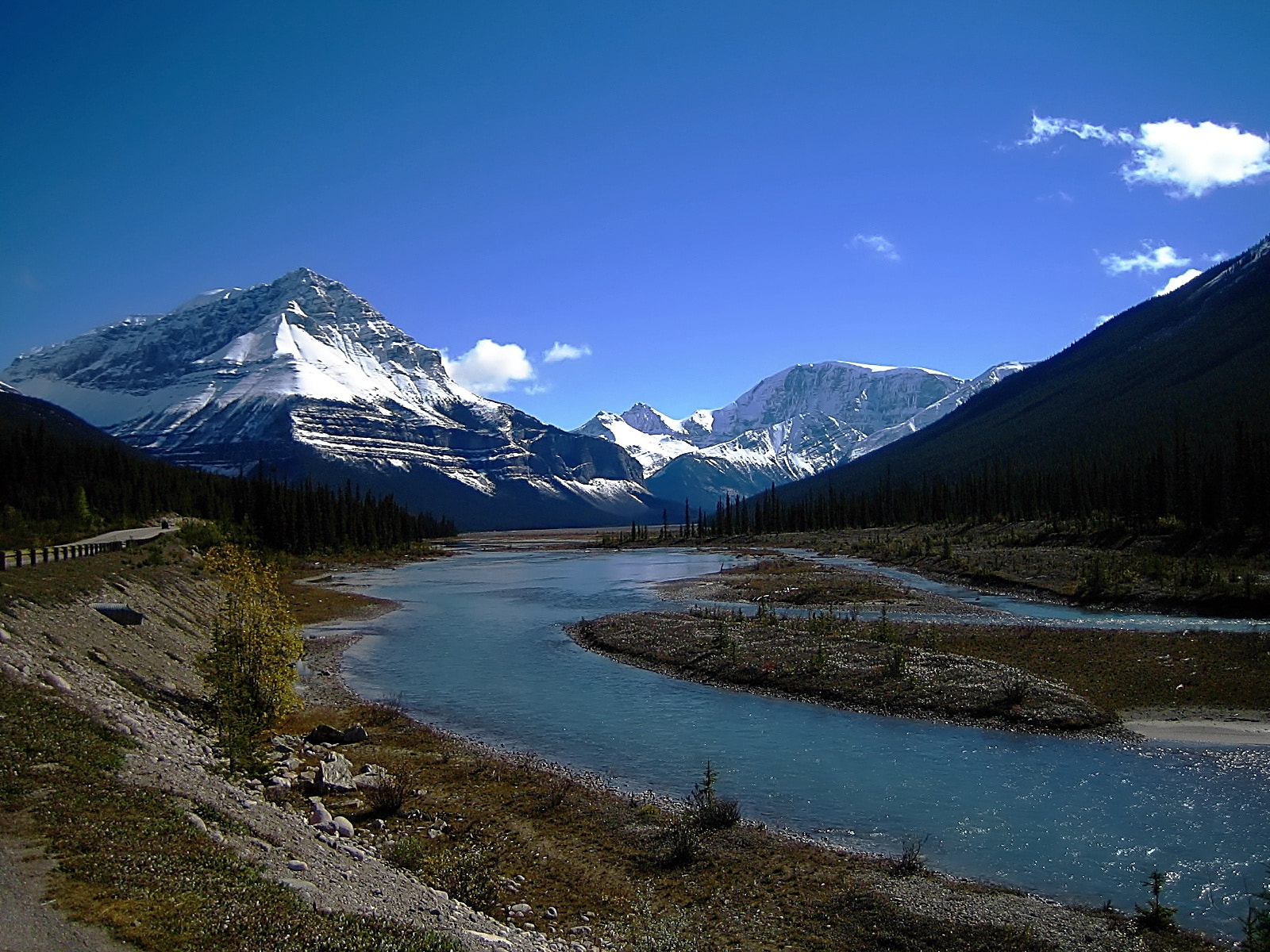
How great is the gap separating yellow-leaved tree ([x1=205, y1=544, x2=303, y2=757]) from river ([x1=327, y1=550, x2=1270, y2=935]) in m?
6.35

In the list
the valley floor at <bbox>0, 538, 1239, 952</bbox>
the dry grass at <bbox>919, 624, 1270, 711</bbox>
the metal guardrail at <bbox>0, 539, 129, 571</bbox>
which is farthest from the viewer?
the metal guardrail at <bbox>0, 539, 129, 571</bbox>

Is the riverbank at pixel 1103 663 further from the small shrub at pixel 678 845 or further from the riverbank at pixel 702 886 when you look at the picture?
the small shrub at pixel 678 845

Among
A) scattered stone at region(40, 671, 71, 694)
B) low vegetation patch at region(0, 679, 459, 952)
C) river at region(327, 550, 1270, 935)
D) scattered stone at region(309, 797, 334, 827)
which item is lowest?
river at region(327, 550, 1270, 935)

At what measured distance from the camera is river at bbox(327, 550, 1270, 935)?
1661 cm

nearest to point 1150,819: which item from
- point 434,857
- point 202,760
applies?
point 434,857

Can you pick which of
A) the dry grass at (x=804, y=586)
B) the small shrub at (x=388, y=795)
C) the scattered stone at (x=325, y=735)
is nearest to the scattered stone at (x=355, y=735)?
the scattered stone at (x=325, y=735)

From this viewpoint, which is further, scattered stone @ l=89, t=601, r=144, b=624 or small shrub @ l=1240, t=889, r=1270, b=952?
scattered stone @ l=89, t=601, r=144, b=624

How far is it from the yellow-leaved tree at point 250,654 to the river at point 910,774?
635cm

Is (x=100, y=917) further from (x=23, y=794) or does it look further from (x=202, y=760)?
(x=202, y=760)

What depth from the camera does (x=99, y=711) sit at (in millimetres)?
18844

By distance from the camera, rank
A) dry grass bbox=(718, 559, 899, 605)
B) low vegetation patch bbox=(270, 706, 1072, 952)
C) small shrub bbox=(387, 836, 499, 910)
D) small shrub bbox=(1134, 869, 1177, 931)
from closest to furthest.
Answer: small shrub bbox=(1134, 869, 1177, 931) < low vegetation patch bbox=(270, 706, 1072, 952) < small shrub bbox=(387, 836, 499, 910) < dry grass bbox=(718, 559, 899, 605)

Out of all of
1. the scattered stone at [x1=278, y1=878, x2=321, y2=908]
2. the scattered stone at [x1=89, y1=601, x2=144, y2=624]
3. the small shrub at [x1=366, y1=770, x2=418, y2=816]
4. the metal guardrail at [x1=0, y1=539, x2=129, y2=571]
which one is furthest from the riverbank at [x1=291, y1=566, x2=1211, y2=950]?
the metal guardrail at [x1=0, y1=539, x2=129, y2=571]

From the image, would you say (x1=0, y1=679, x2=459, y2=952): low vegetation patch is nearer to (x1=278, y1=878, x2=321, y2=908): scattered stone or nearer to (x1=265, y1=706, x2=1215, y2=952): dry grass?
(x1=278, y1=878, x2=321, y2=908): scattered stone

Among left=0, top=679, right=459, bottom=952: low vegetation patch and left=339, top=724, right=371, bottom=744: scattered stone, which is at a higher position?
left=0, top=679, right=459, bottom=952: low vegetation patch
